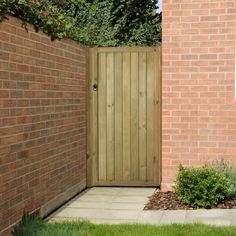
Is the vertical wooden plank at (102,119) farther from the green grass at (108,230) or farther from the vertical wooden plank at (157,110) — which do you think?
the green grass at (108,230)

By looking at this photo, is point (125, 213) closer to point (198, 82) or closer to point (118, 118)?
point (118, 118)

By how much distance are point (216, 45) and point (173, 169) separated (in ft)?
6.33

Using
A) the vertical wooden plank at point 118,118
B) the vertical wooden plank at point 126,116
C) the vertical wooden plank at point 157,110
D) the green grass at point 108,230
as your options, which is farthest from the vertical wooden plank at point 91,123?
the green grass at point 108,230

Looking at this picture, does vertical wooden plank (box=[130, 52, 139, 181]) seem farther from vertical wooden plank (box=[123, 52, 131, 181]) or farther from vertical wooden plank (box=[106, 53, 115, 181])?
vertical wooden plank (box=[106, 53, 115, 181])

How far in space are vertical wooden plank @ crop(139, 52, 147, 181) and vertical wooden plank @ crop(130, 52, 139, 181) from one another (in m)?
0.05

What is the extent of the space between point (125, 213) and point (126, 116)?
2.22m

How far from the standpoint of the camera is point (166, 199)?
23.6 feet

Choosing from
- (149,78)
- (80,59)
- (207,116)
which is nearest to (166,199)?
(207,116)

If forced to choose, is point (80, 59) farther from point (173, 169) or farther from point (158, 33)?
point (158, 33)

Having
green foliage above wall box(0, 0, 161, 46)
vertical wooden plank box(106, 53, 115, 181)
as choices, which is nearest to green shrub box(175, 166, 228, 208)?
vertical wooden plank box(106, 53, 115, 181)

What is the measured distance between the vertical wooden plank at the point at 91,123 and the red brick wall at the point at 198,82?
4.12 ft

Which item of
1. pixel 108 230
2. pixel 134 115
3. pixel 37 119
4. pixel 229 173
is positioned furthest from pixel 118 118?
pixel 108 230

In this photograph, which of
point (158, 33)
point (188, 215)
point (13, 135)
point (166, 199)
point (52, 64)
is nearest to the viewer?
point (13, 135)

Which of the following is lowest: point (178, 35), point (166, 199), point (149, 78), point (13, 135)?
point (166, 199)
